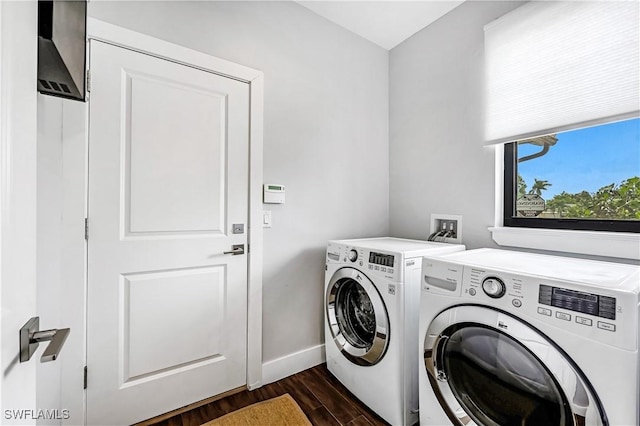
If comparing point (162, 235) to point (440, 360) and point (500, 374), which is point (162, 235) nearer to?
point (440, 360)

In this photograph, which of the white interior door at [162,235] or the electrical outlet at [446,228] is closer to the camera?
the white interior door at [162,235]

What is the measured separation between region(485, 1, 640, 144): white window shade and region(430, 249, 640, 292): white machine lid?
705mm

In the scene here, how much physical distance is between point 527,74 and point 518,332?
1.45 metres

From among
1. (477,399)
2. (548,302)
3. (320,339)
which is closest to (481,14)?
(548,302)

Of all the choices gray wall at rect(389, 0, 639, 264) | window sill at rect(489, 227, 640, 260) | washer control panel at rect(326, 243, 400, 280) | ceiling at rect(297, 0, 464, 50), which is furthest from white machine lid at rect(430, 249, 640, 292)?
ceiling at rect(297, 0, 464, 50)

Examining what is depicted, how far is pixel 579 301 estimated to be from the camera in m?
0.89

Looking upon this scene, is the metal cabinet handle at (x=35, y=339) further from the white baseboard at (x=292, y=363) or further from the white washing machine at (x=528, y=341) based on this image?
the white baseboard at (x=292, y=363)

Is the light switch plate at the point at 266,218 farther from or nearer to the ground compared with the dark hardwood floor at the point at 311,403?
farther from the ground

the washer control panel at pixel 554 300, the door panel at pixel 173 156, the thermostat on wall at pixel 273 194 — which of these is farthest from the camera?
the thermostat on wall at pixel 273 194

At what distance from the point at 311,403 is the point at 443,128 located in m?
2.07

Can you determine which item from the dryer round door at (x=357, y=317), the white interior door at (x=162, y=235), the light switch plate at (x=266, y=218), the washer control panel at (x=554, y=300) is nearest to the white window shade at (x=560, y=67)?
the washer control panel at (x=554, y=300)

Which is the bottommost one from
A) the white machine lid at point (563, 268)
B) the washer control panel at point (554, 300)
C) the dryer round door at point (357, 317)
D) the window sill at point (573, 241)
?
the dryer round door at point (357, 317)

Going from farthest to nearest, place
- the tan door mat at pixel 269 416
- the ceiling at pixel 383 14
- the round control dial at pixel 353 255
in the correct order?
1. the ceiling at pixel 383 14
2. the round control dial at pixel 353 255
3. the tan door mat at pixel 269 416

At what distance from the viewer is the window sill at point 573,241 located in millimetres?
1314
